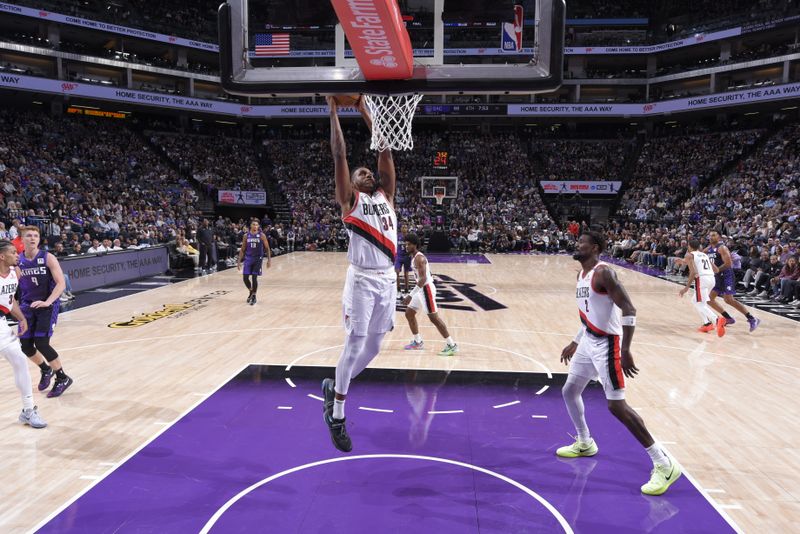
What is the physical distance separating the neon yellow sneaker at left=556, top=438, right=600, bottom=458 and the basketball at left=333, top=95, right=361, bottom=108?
131 inches

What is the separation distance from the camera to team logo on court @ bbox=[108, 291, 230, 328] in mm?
10094

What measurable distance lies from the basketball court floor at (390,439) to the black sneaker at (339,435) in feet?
0.80

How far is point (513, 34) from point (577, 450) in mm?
4152

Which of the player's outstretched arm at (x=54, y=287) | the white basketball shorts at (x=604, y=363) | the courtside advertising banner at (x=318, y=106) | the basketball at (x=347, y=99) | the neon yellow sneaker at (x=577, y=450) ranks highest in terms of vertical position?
the courtside advertising banner at (x=318, y=106)

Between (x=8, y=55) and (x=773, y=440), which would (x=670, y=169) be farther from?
(x=8, y=55)

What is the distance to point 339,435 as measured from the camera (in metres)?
4.30

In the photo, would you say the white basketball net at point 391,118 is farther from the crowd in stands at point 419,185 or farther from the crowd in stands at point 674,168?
the crowd in stands at point 674,168

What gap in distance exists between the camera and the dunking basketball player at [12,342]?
199 inches

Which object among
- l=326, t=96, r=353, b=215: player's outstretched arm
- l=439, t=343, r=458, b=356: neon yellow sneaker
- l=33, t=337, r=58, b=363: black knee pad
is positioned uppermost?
l=326, t=96, r=353, b=215: player's outstretched arm

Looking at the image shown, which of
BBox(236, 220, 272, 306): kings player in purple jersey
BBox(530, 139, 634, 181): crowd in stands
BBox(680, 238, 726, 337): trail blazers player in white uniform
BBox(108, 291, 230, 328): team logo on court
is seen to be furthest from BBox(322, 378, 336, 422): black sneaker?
BBox(530, 139, 634, 181): crowd in stands

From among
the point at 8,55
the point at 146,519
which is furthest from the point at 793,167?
the point at 8,55

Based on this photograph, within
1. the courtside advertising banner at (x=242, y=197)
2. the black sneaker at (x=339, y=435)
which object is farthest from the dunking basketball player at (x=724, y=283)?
the courtside advertising banner at (x=242, y=197)

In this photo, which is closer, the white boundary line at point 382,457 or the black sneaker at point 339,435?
the white boundary line at point 382,457

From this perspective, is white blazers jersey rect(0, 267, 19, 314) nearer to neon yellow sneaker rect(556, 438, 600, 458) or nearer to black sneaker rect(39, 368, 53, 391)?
black sneaker rect(39, 368, 53, 391)
